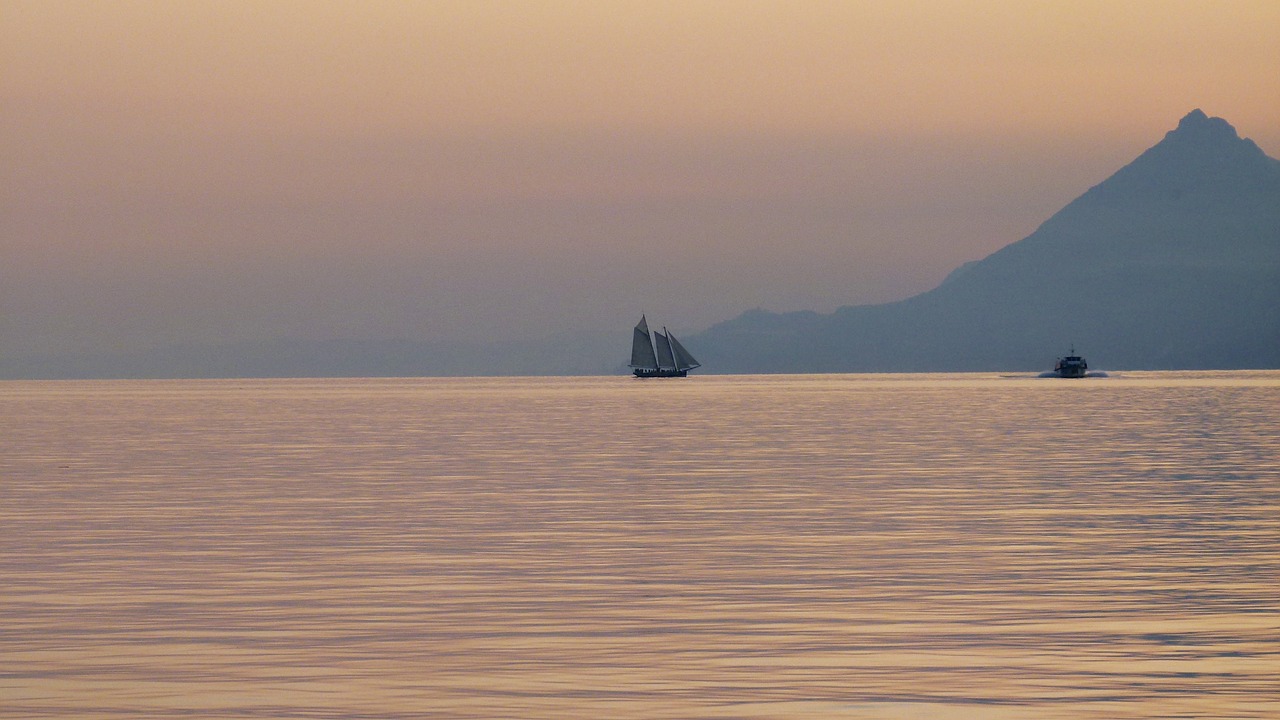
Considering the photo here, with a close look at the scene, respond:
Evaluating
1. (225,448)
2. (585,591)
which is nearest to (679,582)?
(585,591)

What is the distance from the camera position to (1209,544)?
3925cm

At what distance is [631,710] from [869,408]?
150 metres

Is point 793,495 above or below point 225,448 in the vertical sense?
below

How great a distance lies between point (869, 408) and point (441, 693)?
5872 inches

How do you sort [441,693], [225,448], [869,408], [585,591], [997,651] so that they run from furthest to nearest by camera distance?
1. [869,408]
2. [225,448]
3. [585,591]
4. [997,651]
5. [441,693]

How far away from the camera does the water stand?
73.0ft

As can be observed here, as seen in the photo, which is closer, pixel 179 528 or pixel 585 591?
pixel 585 591

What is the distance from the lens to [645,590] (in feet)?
105

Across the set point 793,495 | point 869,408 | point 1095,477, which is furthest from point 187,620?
point 869,408

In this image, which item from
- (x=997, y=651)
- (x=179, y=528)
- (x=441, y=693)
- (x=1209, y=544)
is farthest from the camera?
(x=179, y=528)

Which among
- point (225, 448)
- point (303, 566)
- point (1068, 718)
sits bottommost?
point (1068, 718)

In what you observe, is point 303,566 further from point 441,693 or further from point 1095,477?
point 1095,477

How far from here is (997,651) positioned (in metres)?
25.1

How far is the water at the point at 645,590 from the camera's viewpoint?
22.3 m
